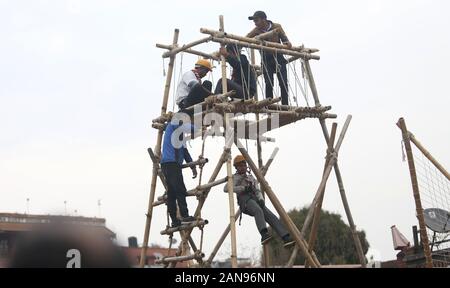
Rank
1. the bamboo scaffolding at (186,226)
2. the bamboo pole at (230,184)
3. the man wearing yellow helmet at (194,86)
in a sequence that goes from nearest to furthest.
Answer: the bamboo pole at (230,184) → the bamboo scaffolding at (186,226) → the man wearing yellow helmet at (194,86)

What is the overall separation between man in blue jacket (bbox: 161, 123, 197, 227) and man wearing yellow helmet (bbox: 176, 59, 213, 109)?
0.44 m

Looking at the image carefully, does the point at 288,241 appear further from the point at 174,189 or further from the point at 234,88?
the point at 234,88

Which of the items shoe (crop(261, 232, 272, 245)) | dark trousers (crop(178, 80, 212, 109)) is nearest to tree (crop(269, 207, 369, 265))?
shoe (crop(261, 232, 272, 245))

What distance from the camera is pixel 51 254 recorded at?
7406 mm

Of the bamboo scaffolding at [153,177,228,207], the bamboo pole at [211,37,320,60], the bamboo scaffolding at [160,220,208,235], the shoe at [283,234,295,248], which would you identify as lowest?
the shoe at [283,234,295,248]

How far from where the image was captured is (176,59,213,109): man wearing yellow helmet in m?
12.9

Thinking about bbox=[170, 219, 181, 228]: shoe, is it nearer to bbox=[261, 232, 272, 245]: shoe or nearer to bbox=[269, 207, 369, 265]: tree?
bbox=[261, 232, 272, 245]: shoe

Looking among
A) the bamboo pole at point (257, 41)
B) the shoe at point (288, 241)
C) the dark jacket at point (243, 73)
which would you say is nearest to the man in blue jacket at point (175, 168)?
the dark jacket at point (243, 73)

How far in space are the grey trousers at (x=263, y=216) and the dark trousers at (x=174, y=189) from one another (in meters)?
1.04

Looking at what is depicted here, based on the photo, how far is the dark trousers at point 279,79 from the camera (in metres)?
13.5

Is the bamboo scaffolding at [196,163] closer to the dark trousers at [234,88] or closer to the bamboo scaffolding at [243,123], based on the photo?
the bamboo scaffolding at [243,123]
